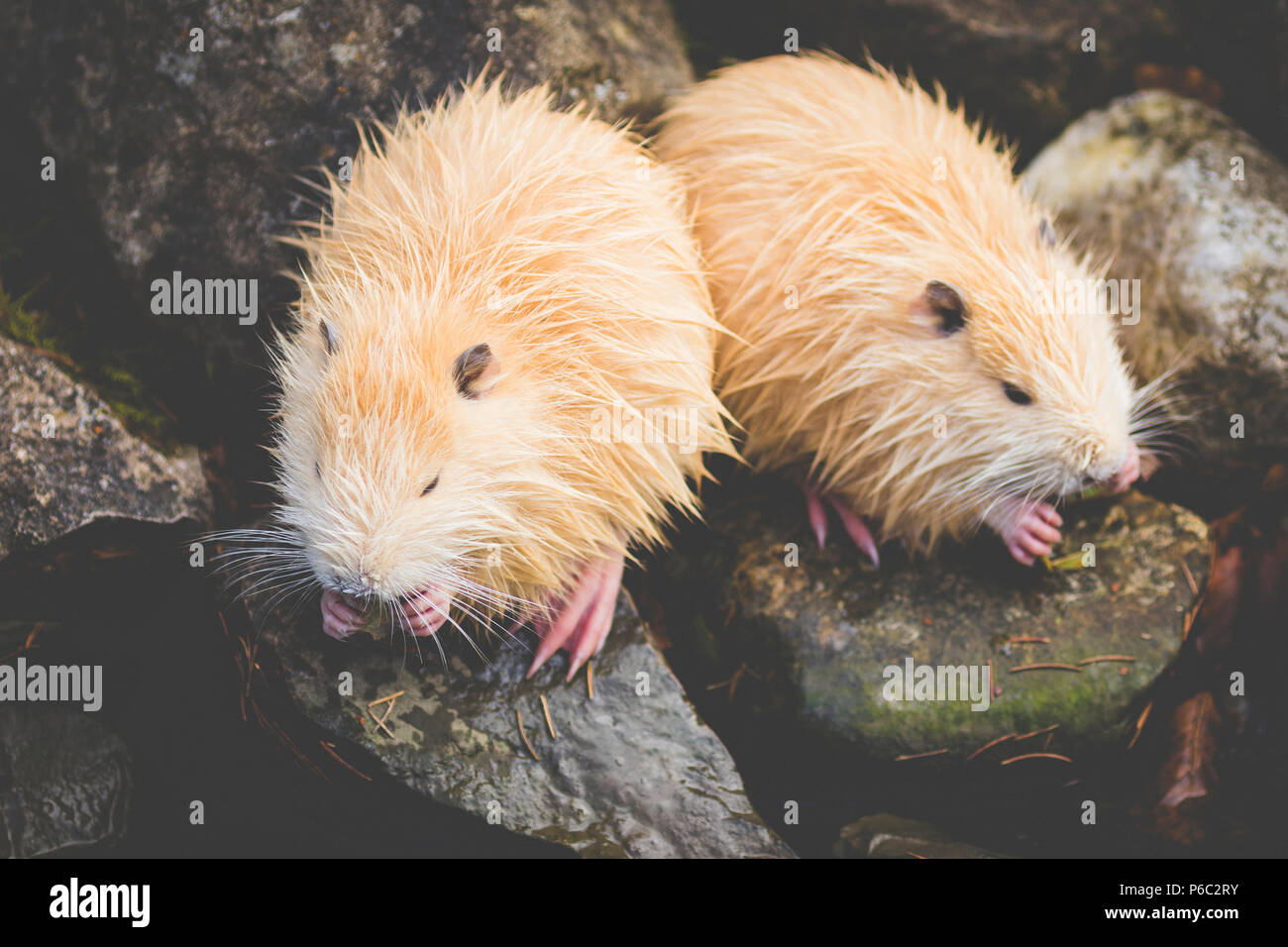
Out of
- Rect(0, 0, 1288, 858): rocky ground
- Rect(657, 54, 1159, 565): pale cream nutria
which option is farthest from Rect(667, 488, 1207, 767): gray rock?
Rect(657, 54, 1159, 565): pale cream nutria

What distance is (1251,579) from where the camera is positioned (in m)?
2.96

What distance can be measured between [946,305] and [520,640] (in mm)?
1522

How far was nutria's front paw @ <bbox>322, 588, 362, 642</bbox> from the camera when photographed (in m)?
2.50

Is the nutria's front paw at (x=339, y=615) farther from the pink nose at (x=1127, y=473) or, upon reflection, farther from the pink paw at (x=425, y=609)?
the pink nose at (x=1127, y=473)

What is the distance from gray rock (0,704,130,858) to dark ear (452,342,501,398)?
1534 millimetres

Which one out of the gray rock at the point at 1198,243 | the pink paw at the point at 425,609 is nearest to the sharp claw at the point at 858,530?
the gray rock at the point at 1198,243

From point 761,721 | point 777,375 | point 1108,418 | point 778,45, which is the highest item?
point 778,45

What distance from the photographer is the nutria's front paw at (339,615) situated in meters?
2.50

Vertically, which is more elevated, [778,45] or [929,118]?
[778,45]

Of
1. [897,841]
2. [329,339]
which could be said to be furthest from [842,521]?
[329,339]
